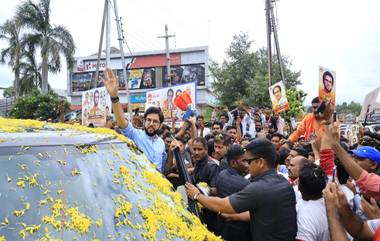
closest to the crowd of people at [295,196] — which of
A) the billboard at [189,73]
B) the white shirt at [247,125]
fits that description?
the white shirt at [247,125]

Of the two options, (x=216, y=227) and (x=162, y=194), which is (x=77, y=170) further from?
(x=216, y=227)

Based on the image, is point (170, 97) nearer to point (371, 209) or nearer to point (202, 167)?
point (202, 167)

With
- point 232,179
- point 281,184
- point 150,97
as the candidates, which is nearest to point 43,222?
point 281,184

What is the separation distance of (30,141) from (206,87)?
4822cm

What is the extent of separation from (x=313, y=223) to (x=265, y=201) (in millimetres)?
431

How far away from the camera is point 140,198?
2820mm

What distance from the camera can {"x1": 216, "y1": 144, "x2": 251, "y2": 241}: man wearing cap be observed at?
388 centimetres

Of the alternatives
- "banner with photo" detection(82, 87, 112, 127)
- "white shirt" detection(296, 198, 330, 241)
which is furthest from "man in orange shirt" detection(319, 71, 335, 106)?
"banner with photo" detection(82, 87, 112, 127)

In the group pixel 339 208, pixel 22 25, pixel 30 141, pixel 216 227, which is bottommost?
pixel 216 227

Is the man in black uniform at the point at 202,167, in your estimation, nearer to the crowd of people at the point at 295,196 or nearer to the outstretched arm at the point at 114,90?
the crowd of people at the point at 295,196

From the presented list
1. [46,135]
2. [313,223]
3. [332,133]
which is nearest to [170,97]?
[332,133]

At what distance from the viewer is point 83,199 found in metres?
2.54

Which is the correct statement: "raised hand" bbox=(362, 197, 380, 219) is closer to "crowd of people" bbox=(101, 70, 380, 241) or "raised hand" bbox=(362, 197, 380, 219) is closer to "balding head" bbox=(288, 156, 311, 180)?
"crowd of people" bbox=(101, 70, 380, 241)

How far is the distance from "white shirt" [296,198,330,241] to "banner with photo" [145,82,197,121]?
29.1 ft
